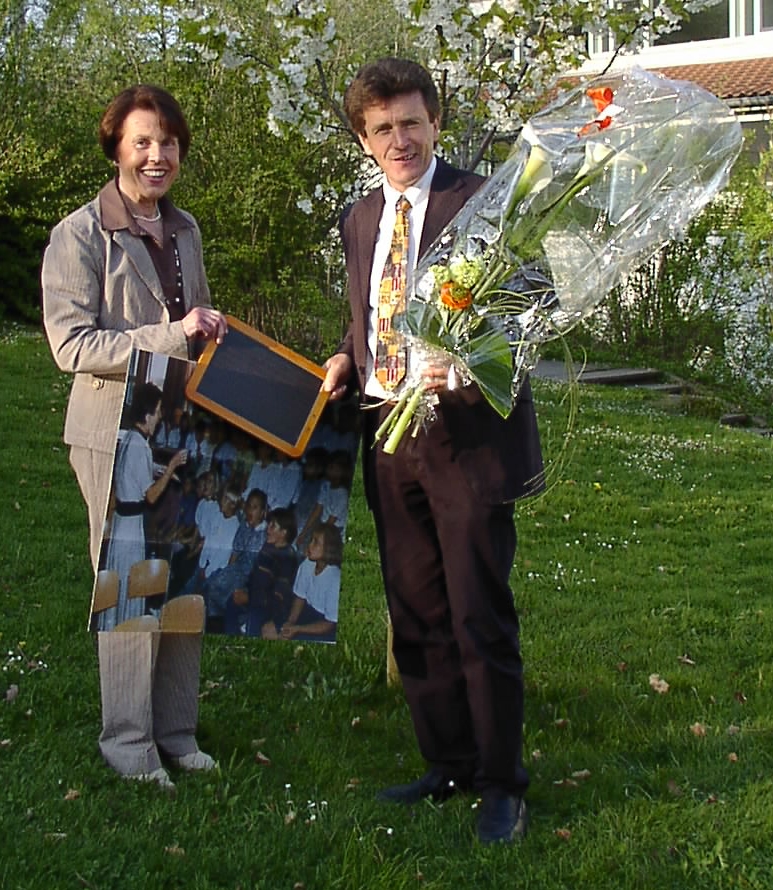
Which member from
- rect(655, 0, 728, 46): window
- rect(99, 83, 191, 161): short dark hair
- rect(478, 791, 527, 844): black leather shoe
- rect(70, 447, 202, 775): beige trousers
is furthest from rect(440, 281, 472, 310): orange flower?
rect(655, 0, 728, 46): window

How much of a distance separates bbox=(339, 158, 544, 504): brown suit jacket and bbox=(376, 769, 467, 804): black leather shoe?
1025mm

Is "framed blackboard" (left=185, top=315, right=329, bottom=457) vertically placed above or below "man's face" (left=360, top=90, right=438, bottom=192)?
below

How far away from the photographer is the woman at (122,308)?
4.16m

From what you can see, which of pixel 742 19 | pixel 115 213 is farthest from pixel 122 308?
pixel 742 19

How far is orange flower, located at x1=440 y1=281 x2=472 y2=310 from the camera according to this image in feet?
12.0

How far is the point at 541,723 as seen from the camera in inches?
197

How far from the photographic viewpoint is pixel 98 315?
13.9 ft

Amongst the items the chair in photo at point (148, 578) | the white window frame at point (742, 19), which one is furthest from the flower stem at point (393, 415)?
the white window frame at point (742, 19)

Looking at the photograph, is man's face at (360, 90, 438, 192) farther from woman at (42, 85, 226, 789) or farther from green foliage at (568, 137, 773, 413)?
green foliage at (568, 137, 773, 413)

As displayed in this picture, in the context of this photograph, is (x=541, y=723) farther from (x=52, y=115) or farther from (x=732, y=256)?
(x=52, y=115)

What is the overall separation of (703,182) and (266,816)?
2.27 metres

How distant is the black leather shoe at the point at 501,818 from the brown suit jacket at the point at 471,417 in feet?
3.06

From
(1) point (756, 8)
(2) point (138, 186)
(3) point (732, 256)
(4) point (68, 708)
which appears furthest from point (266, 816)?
(1) point (756, 8)

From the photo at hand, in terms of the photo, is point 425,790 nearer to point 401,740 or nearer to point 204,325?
point 401,740
